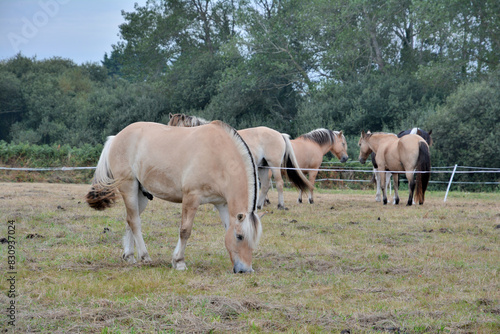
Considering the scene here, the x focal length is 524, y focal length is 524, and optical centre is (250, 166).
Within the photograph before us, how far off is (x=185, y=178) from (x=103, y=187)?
116 centimetres

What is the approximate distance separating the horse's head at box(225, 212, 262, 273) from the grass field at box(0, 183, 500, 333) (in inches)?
6.2

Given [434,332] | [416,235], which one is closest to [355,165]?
[416,235]

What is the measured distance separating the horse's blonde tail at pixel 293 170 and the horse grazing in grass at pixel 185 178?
3021 millimetres

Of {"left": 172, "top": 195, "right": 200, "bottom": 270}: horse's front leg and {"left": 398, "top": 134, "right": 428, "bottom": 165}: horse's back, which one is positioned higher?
{"left": 398, "top": 134, "right": 428, "bottom": 165}: horse's back

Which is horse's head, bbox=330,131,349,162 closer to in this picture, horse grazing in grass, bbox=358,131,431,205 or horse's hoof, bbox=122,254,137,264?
horse grazing in grass, bbox=358,131,431,205

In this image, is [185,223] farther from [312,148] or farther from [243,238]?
[312,148]

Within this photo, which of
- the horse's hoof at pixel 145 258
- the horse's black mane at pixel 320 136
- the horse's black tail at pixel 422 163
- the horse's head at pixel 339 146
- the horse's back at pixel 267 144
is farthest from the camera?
the horse's head at pixel 339 146

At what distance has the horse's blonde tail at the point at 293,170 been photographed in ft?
30.6

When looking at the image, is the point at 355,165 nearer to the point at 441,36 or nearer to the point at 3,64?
the point at 441,36

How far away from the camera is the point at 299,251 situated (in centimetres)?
683

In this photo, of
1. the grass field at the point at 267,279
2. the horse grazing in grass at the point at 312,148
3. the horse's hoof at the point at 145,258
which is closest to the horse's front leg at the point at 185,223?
the grass field at the point at 267,279

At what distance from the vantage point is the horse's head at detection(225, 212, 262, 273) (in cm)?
537

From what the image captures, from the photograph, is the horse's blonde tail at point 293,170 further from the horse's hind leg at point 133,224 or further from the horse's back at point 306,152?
the horse's hind leg at point 133,224

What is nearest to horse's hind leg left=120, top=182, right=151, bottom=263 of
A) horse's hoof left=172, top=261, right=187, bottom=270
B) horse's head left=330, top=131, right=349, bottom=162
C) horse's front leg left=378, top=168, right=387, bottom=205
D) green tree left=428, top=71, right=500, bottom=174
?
horse's hoof left=172, top=261, right=187, bottom=270
